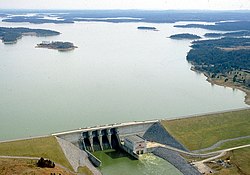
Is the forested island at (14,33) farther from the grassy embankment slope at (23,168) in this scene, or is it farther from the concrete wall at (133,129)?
the grassy embankment slope at (23,168)

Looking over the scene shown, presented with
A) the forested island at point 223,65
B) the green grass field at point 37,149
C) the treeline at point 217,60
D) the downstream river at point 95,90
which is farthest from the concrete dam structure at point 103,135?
the treeline at point 217,60

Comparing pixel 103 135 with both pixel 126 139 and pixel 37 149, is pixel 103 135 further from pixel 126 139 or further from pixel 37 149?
pixel 37 149

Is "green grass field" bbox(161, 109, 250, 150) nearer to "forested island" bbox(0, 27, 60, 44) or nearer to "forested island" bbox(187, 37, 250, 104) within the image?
"forested island" bbox(187, 37, 250, 104)

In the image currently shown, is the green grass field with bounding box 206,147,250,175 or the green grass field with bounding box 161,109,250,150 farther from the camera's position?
the green grass field with bounding box 161,109,250,150

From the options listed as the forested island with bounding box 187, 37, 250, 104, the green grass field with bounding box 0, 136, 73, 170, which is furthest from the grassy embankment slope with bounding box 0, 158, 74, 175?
the forested island with bounding box 187, 37, 250, 104

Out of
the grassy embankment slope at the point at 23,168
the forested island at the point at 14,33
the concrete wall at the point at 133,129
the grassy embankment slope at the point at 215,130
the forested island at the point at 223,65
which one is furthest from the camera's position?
the forested island at the point at 14,33

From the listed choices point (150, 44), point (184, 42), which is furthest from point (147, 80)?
point (184, 42)

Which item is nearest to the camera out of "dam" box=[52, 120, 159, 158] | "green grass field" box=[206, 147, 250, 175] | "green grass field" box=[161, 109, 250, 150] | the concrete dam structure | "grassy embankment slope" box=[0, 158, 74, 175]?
"grassy embankment slope" box=[0, 158, 74, 175]
